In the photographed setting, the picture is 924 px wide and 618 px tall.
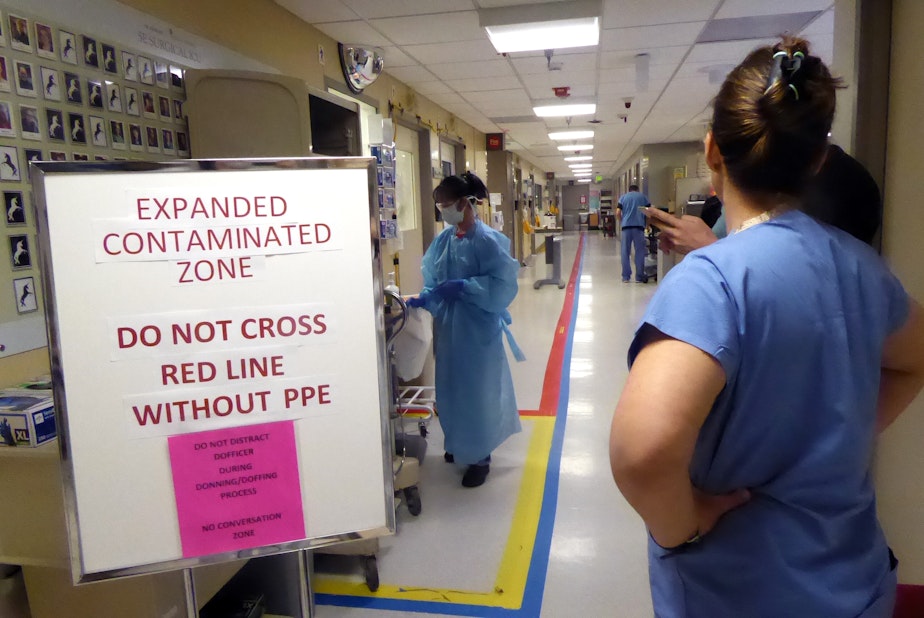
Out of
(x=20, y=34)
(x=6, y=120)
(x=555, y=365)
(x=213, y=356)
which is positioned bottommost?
(x=555, y=365)

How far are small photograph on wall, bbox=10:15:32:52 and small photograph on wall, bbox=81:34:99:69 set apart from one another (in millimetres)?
217

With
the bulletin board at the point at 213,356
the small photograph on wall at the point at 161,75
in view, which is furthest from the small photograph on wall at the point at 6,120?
the bulletin board at the point at 213,356

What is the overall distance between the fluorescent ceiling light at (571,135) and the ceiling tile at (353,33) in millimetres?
5897

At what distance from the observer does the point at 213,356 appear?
3.83ft

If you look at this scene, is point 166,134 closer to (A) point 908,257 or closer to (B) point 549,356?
(A) point 908,257

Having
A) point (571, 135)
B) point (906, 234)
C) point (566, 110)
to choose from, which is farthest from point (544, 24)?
point (571, 135)

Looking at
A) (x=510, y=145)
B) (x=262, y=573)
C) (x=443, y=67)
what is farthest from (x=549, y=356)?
(x=510, y=145)

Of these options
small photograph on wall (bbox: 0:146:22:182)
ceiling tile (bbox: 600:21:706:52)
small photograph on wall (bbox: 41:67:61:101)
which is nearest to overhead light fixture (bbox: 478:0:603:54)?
ceiling tile (bbox: 600:21:706:52)

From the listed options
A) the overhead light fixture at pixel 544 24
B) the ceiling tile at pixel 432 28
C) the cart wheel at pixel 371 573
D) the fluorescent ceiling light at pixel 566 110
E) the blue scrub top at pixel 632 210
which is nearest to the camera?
the cart wheel at pixel 371 573

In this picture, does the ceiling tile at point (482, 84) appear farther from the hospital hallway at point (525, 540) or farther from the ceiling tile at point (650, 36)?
the hospital hallway at point (525, 540)

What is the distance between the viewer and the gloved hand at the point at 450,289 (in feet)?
9.02

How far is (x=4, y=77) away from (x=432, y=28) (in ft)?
8.99

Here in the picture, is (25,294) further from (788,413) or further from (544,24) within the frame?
(544,24)

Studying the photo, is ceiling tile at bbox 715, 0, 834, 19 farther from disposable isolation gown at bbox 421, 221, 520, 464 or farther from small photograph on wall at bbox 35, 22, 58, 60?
small photograph on wall at bbox 35, 22, 58, 60
